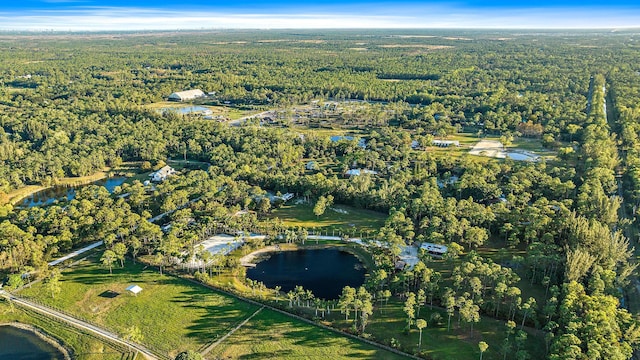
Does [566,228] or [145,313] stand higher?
[566,228]

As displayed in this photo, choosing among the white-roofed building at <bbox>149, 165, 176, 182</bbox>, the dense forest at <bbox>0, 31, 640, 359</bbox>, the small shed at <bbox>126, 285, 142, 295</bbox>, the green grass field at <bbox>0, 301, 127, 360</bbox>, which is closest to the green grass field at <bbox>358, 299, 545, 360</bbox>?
the dense forest at <bbox>0, 31, 640, 359</bbox>

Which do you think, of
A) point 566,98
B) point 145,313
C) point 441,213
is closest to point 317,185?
point 441,213

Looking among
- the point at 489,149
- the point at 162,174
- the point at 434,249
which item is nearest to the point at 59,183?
the point at 162,174

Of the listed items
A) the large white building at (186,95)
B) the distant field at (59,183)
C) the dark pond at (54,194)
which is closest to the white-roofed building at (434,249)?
the dark pond at (54,194)

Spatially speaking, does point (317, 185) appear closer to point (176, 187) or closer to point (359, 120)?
point (176, 187)

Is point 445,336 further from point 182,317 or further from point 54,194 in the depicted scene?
point 54,194
